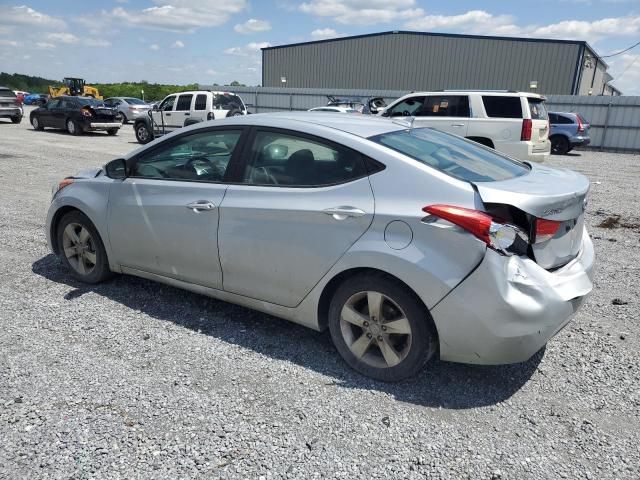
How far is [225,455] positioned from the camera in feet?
8.10

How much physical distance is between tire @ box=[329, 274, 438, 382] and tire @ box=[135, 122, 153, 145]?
17545mm

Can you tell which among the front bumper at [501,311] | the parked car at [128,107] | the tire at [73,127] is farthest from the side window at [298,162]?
the parked car at [128,107]

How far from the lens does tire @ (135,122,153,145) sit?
62.0 ft

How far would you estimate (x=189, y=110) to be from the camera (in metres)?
17.5

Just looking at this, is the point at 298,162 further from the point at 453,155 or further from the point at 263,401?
the point at 263,401

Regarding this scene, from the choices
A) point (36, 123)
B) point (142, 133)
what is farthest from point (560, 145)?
point (36, 123)

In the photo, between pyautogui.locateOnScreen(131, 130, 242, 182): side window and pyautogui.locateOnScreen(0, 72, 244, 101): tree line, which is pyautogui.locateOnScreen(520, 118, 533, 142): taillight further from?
pyautogui.locateOnScreen(0, 72, 244, 101): tree line

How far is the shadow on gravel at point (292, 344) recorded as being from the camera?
3.03m

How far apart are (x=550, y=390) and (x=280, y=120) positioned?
2490 millimetres

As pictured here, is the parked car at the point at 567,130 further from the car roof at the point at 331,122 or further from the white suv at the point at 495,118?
the car roof at the point at 331,122

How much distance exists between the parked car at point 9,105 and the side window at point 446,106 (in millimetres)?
22780

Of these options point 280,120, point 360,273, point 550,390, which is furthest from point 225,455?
point 280,120

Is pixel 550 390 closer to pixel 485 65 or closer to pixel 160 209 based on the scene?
pixel 160 209

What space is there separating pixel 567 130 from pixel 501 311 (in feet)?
58.9
